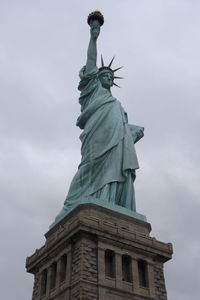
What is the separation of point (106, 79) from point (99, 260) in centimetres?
1868

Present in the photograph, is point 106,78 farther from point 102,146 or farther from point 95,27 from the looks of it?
point 102,146

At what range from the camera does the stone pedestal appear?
29562mm

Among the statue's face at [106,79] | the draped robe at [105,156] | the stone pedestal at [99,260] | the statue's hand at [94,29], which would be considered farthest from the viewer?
the statue's hand at [94,29]

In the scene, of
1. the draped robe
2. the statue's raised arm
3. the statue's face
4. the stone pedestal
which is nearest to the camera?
the stone pedestal

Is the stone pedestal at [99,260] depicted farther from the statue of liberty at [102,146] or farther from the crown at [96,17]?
the crown at [96,17]

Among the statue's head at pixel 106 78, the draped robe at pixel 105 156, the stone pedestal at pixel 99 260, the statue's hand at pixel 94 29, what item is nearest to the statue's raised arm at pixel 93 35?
the statue's hand at pixel 94 29

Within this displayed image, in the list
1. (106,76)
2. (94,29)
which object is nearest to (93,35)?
(94,29)

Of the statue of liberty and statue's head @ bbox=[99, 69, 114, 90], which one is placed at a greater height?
statue's head @ bbox=[99, 69, 114, 90]

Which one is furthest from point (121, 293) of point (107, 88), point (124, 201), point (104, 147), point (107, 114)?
point (107, 88)

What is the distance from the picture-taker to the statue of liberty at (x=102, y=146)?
3659 centimetres

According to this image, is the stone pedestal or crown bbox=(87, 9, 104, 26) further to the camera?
crown bbox=(87, 9, 104, 26)

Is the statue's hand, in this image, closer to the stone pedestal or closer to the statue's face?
the statue's face

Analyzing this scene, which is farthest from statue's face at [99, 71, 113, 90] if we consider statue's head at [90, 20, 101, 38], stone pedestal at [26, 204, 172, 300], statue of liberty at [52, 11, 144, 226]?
stone pedestal at [26, 204, 172, 300]

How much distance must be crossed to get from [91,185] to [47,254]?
6.19m
